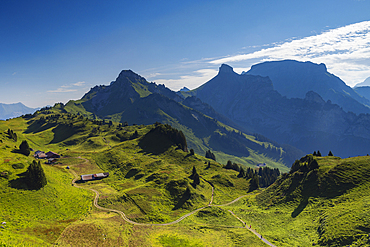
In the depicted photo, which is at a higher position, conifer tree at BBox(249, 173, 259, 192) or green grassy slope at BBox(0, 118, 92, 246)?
green grassy slope at BBox(0, 118, 92, 246)

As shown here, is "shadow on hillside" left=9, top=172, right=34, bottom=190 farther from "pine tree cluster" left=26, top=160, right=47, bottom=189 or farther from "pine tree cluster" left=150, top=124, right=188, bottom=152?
"pine tree cluster" left=150, top=124, right=188, bottom=152

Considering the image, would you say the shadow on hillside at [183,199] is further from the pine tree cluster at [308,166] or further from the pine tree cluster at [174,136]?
the pine tree cluster at [174,136]

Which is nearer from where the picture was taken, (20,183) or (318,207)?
(20,183)

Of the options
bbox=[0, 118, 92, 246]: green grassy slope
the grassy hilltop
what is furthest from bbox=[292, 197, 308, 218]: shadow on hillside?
bbox=[0, 118, 92, 246]: green grassy slope

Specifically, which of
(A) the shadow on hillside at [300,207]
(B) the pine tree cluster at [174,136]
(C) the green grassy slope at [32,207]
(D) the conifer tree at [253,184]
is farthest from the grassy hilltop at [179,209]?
(B) the pine tree cluster at [174,136]

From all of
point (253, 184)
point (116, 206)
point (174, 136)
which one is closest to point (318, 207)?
point (253, 184)

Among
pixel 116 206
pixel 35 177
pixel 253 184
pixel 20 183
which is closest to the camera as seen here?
pixel 20 183

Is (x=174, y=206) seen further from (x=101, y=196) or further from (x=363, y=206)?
(x=363, y=206)

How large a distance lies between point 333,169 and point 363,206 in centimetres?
2638

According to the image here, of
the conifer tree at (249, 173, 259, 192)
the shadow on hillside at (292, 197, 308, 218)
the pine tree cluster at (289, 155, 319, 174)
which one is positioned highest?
the pine tree cluster at (289, 155, 319, 174)

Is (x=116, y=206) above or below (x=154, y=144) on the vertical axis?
below

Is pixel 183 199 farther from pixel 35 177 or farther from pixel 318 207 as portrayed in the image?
pixel 35 177

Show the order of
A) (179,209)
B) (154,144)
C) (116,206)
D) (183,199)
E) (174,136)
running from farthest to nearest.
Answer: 1. (174,136)
2. (154,144)
3. (183,199)
4. (179,209)
5. (116,206)

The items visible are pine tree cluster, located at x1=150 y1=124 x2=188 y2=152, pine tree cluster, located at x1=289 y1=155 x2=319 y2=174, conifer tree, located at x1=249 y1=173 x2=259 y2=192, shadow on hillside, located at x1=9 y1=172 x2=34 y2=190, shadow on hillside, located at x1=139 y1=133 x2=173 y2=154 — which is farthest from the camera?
pine tree cluster, located at x1=150 y1=124 x2=188 y2=152
